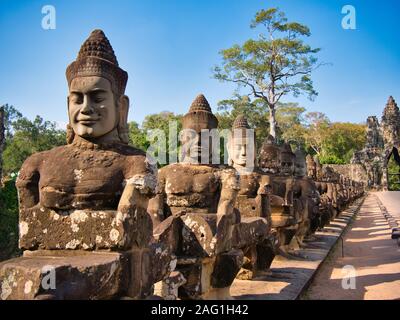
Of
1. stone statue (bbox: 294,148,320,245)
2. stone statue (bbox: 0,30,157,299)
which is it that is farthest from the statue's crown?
stone statue (bbox: 0,30,157,299)

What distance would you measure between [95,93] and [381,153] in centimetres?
4989

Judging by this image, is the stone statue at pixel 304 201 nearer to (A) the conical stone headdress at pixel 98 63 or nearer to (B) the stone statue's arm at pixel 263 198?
(B) the stone statue's arm at pixel 263 198

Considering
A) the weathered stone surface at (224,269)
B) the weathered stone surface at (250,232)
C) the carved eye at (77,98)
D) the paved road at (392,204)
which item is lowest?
the paved road at (392,204)

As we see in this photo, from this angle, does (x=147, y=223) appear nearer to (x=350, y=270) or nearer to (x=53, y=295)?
(x=53, y=295)

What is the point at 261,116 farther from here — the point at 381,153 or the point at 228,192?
the point at 228,192

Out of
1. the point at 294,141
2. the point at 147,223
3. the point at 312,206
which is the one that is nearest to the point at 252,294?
the point at 147,223

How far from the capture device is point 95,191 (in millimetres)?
3258

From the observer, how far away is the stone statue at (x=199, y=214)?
14.0ft

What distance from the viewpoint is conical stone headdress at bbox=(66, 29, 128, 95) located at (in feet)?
11.2

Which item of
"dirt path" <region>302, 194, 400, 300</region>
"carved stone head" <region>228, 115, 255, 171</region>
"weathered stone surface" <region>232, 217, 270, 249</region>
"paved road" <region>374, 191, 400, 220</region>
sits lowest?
"paved road" <region>374, 191, 400, 220</region>

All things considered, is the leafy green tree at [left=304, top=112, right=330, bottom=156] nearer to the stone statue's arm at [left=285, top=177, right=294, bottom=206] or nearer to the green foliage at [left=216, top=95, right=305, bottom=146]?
the green foliage at [left=216, top=95, right=305, bottom=146]

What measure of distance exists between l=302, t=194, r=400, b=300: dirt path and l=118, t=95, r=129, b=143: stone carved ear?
388 centimetres

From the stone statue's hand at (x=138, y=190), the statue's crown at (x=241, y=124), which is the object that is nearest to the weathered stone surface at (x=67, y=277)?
the stone statue's hand at (x=138, y=190)

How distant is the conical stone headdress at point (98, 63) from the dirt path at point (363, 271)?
4222mm
